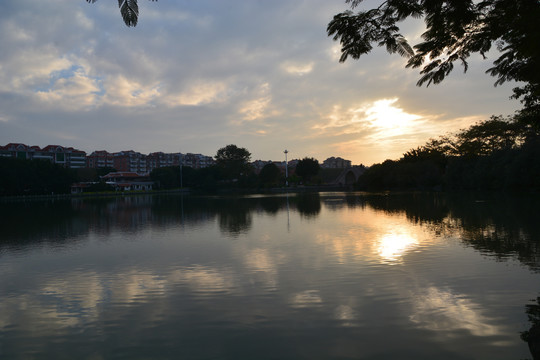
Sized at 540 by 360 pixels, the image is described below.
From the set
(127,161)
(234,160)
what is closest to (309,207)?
(234,160)

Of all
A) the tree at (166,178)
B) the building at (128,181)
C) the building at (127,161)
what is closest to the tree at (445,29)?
the tree at (166,178)

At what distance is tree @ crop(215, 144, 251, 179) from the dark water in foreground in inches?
4239

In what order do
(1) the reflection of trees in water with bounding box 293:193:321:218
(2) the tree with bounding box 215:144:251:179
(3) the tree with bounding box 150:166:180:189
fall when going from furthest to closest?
(2) the tree with bounding box 215:144:251:179, (3) the tree with bounding box 150:166:180:189, (1) the reflection of trees in water with bounding box 293:193:321:218

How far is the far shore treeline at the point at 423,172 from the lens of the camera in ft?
147

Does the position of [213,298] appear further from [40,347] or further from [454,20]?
[454,20]

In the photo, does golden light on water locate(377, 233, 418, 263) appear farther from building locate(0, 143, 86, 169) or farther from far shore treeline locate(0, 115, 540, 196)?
building locate(0, 143, 86, 169)

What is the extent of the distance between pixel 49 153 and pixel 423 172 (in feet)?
341

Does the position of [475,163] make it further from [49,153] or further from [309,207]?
[49,153]

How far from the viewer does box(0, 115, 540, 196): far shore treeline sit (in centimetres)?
4472

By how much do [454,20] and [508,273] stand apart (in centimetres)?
660

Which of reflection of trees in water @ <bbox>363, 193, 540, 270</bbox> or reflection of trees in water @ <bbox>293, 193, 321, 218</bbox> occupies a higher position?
reflection of trees in water @ <bbox>293, 193, 321, 218</bbox>

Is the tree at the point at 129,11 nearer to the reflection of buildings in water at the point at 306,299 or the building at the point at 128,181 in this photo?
the reflection of buildings in water at the point at 306,299

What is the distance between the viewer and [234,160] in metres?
127

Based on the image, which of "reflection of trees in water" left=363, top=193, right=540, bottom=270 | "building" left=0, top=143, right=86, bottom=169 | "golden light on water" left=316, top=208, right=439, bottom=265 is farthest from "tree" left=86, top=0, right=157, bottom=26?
"building" left=0, top=143, right=86, bottom=169
